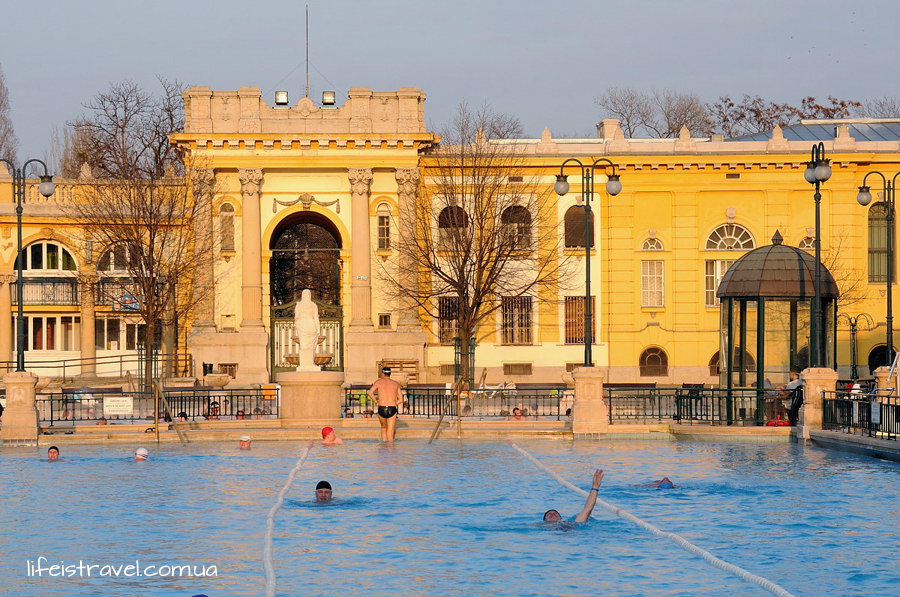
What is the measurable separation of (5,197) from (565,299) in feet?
79.3

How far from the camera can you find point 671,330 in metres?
59.7

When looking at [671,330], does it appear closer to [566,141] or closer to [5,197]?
[566,141]

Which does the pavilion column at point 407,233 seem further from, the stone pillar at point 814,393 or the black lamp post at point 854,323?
the stone pillar at point 814,393

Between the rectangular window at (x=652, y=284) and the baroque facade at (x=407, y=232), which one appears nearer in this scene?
the baroque facade at (x=407, y=232)

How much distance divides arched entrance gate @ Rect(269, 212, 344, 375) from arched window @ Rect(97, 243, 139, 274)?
5.68 meters

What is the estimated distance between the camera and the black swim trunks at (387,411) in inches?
1299

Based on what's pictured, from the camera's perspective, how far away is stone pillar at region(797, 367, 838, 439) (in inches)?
1275

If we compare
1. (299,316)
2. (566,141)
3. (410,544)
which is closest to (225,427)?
(299,316)

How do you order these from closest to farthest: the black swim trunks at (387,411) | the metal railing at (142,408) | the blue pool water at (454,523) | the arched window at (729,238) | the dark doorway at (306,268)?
the blue pool water at (454,523)
the black swim trunks at (387,411)
the metal railing at (142,408)
the arched window at (729,238)
the dark doorway at (306,268)

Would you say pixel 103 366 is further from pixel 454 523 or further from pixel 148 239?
pixel 454 523

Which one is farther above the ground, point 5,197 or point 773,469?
point 5,197

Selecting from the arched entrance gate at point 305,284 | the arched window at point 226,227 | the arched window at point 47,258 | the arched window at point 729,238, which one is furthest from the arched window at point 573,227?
the arched window at point 47,258

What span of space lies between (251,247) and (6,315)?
11054 mm

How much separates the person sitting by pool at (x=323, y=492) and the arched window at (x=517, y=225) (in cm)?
3637
